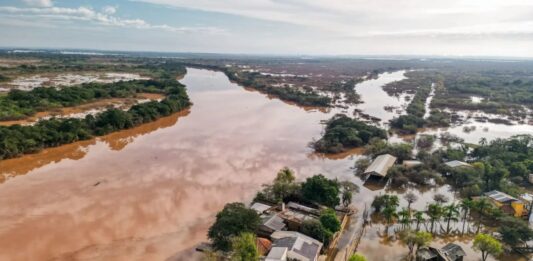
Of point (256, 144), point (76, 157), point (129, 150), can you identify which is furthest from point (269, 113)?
point (76, 157)

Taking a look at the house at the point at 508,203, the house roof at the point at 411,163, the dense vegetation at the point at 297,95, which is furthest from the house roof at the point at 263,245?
the dense vegetation at the point at 297,95

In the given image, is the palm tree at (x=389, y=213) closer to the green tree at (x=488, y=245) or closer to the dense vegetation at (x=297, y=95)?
the green tree at (x=488, y=245)

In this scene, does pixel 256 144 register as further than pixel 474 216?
Yes

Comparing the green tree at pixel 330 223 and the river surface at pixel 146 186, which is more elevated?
the green tree at pixel 330 223

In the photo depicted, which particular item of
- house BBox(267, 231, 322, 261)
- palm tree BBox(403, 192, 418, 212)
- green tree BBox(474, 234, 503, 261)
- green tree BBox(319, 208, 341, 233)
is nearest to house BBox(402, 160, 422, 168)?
palm tree BBox(403, 192, 418, 212)

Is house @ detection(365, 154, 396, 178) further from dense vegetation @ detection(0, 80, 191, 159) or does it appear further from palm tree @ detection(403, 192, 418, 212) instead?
dense vegetation @ detection(0, 80, 191, 159)

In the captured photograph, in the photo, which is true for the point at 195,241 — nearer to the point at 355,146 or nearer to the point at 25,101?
the point at 355,146
